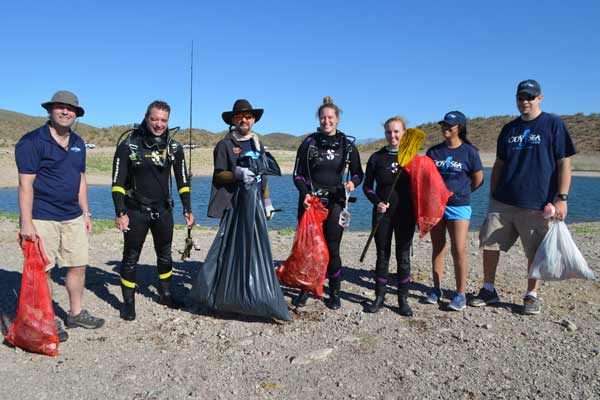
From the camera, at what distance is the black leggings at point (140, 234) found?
14.9ft

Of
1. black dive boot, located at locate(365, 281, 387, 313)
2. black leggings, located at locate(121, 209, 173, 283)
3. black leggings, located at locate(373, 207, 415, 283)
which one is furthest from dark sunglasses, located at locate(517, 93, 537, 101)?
black leggings, located at locate(121, 209, 173, 283)

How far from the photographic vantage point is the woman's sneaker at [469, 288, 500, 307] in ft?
16.2

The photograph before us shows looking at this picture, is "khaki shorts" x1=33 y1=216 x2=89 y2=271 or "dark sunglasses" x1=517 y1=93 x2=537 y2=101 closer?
"khaki shorts" x1=33 y1=216 x2=89 y2=271

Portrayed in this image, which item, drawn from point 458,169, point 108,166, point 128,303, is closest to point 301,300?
point 128,303

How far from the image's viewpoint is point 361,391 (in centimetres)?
325

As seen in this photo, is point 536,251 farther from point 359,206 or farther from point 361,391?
point 359,206

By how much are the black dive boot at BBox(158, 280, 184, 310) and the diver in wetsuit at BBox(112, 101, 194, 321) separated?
356mm

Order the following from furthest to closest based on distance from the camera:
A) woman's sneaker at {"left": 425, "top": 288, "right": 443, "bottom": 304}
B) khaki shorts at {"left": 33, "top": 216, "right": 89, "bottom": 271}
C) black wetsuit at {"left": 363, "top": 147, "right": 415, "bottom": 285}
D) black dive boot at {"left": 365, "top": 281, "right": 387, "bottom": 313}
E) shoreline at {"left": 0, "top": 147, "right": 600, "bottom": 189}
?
shoreline at {"left": 0, "top": 147, "right": 600, "bottom": 189} < woman's sneaker at {"left": 425, "top": 288, "right": 443, "bottom": 304} < black dive boot at {"left": 365, "top": 281, "right": 387, "bottom": 313} < black wetsuit at {"left": 363, "top": 147, "right": 415, "bottom": 285} < khaki shorts at {"left": 33, "top": 216, "right": 89, "bottom": 271}

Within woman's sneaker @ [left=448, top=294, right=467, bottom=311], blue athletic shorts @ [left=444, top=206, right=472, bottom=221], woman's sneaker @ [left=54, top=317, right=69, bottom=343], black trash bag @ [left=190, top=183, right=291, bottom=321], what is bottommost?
woman's sneaker @ [left=54, top=317, right=69, bottom=343]

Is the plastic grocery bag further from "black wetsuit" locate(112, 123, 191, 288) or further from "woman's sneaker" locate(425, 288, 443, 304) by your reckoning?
"black wetsuit" locate(112, 123, 191, 288)

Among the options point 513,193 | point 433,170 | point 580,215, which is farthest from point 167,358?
point 580,215

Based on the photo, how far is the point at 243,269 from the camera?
14.5 feet

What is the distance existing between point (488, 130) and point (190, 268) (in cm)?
5893

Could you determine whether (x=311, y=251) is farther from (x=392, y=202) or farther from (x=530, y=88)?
(x=530, y=88)
